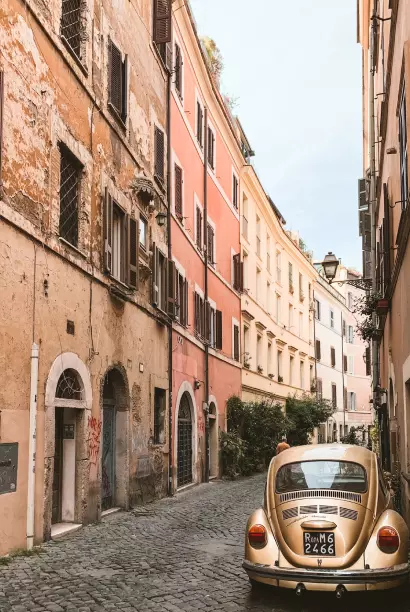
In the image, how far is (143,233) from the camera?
627 inches

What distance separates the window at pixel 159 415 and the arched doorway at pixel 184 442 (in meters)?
1.90

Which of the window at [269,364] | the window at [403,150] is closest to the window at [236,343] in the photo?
the window at [269,364]

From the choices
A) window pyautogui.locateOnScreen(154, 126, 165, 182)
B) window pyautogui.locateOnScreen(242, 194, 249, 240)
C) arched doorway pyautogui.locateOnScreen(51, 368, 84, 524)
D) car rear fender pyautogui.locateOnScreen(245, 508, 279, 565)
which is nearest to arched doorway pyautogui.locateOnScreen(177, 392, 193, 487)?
window pyautogui.locateOnScreen(154, 126, 165, 182)

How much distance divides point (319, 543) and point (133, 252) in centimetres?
882

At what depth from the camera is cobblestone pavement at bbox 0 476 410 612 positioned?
6645mm

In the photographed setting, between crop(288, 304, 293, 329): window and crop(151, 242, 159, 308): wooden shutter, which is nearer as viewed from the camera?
crop(151, 242, 159, 308): wooden shutter

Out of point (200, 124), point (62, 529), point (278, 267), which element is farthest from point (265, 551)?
point (278, 267)

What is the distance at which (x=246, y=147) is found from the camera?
33375mm

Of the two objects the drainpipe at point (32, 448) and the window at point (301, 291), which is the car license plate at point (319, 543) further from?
the window at point (301, 291)

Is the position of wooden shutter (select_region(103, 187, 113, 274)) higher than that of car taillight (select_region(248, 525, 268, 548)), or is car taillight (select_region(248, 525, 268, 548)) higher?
wooden shutter (select_region(103, 187, 113, 274))

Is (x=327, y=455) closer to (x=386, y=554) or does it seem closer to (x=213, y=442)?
(x=386, y=554)

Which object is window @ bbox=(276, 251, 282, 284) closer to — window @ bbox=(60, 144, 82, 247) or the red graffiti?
the red graffiti

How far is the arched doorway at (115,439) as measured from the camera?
13.5 metres

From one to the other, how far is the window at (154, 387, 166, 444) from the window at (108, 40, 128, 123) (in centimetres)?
625
